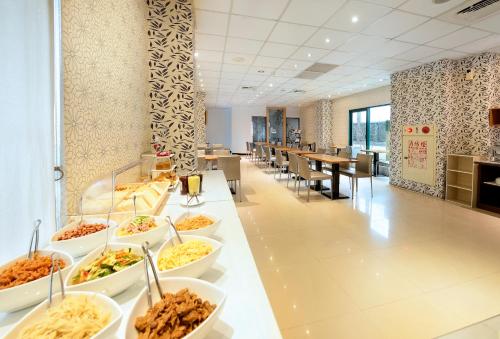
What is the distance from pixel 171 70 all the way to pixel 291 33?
2047mm

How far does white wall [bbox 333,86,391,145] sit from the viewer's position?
786 centimetres

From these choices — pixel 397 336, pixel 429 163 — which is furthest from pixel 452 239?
pixel 429 163

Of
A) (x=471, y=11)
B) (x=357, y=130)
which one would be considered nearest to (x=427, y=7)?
(x=471, y=11)

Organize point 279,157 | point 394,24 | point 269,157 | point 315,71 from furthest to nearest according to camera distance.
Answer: point 269,157 < point 279,157 < point 315,71 < point 394,24

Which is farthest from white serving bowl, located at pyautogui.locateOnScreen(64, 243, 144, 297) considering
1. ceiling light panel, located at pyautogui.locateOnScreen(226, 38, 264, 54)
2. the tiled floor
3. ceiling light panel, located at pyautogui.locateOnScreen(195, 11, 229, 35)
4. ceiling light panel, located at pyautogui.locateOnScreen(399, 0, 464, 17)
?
ceiling light panel, located at pyautogui.locateOnScreen(226, 38, 264, 54)

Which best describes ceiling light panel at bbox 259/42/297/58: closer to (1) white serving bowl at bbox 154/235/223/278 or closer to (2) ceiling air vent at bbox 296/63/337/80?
(2) ceiling air vent at bbox 296/63/337/80

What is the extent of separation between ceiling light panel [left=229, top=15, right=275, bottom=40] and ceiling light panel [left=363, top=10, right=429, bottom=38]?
1507 millimetres

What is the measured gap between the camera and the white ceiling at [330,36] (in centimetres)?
302

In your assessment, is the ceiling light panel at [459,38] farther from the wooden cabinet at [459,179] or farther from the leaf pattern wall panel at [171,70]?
the leaf pattern wall panel at [171,70]

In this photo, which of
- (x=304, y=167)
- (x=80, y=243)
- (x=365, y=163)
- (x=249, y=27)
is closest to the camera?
(x=80, y=243)

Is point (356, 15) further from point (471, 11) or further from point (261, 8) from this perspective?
point (471, 11)

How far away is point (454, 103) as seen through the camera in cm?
488

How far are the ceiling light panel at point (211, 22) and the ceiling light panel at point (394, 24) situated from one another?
2138mm

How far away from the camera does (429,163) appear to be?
5.22 m
